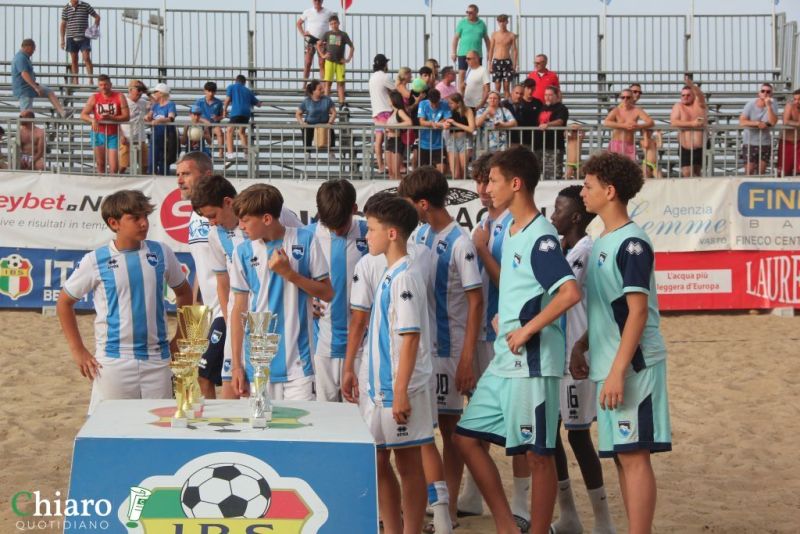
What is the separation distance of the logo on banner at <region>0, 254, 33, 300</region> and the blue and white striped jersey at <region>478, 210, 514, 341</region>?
9.84 m

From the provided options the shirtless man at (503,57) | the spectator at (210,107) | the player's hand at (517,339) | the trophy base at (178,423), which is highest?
the shirtless man at (503,57)

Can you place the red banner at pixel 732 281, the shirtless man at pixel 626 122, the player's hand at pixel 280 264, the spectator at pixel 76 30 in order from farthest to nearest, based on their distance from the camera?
1. the spectator at pixel 76 30
2. the shirtless man at pixel 626 122
3. the red banner at pixel 732 281
4. the player's hand at pixel 280 264

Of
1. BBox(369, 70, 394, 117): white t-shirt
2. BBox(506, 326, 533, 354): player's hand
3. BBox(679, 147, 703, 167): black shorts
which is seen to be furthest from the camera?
BBox(369, 70, 394, 117): white t-shirt

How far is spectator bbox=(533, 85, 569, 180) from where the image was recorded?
1575 centimetres

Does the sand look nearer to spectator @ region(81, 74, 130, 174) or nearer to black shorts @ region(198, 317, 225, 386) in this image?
black shorts @ region(198, 317, 225, 386)

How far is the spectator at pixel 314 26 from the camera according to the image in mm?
19781

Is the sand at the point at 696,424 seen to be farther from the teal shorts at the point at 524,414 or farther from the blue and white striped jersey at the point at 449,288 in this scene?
the teal shorts at the point at 524,414

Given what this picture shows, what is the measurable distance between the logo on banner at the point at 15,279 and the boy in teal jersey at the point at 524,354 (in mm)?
10759

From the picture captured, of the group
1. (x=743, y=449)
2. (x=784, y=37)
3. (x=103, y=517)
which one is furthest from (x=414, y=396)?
(x=784, y=37)

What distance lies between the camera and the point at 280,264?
5738 millimetres

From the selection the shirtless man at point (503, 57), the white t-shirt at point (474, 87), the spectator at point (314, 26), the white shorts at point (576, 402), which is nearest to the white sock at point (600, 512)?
the white shorts at point (576, 402)

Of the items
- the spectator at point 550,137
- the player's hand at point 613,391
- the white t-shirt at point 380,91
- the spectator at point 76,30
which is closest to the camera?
the player's hand at point 613,391

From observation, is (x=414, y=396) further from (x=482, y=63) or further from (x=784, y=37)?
(x=784, y=37)

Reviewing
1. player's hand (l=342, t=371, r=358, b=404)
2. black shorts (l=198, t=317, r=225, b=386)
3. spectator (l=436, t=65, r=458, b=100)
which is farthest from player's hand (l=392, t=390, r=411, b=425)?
spectator (l=436, t=65, r=458, b=100)
